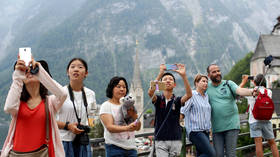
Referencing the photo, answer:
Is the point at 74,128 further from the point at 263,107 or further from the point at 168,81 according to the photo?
the point at 263,107

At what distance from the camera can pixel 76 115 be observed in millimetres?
3439

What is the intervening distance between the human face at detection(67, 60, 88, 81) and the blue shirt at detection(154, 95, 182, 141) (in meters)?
1.23

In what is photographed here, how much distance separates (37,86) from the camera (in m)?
2.96

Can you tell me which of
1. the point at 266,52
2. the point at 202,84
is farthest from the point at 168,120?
the point at 266,52

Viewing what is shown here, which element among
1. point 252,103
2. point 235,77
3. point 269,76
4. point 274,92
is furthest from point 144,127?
point 252,103

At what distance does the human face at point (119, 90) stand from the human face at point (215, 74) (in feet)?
6.09

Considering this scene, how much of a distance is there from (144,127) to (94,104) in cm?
8192

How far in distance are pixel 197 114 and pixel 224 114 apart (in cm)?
53

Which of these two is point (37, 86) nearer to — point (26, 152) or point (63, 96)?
point (63, 96)

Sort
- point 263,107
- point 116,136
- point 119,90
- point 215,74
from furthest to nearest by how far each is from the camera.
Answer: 1. point 263,107
2. point 215,74
3. point 119,90
4. point 116,136

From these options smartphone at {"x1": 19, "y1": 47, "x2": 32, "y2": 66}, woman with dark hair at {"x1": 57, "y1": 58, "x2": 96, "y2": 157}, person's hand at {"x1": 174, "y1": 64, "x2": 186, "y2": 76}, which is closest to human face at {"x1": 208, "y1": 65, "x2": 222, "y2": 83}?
person's hand at {"x1": 174, "y1": 64, "x2": 186, "y2": 76}

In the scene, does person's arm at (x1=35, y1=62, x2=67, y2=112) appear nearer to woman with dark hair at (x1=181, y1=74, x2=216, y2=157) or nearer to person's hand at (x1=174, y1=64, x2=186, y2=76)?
person's hand at (x1=174, y1=64, x2=186, y2=76)

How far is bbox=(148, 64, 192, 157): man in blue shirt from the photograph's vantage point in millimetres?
4203

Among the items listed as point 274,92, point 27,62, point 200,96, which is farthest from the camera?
point 274,92
